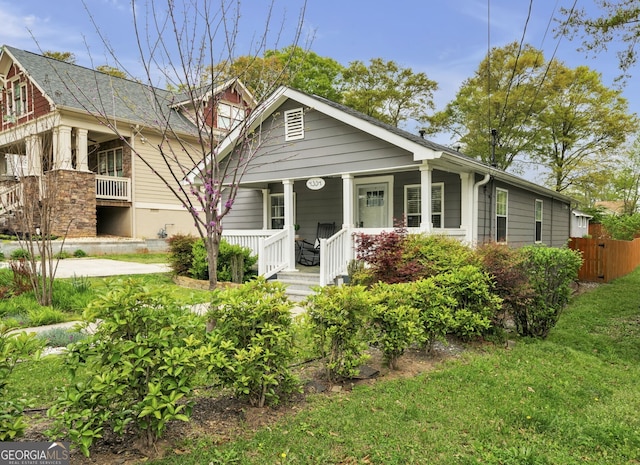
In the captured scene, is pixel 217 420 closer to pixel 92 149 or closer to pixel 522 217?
pixel 522 217

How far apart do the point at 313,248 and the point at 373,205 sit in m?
1.99

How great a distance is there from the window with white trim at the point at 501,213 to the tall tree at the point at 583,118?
17.4 m

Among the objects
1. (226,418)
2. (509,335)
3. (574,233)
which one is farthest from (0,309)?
(574,233)

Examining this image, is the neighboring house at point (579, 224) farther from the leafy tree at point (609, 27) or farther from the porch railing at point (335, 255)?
the porch railing at point (335, 255)

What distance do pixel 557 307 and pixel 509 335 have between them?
750 millimetres

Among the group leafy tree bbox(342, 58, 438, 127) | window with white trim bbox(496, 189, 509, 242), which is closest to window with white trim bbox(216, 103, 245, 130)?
window with white trim bbox(496, 189, 509, 242)

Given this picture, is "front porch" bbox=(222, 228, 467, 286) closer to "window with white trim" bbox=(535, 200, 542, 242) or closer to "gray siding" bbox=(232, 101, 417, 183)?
"gray siding" bbox=(232, 101, 417, 183)

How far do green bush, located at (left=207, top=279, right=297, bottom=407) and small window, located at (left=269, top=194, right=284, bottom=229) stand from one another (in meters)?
9.27

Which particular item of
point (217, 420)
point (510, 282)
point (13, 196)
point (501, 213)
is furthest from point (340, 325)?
point (13, 196)

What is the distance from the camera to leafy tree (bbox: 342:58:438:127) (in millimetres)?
26391

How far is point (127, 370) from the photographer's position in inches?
94.5

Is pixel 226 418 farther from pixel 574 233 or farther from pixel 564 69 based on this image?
pixel 564 69

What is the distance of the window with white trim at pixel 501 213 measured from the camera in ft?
34.9

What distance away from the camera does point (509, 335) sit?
5883mm
